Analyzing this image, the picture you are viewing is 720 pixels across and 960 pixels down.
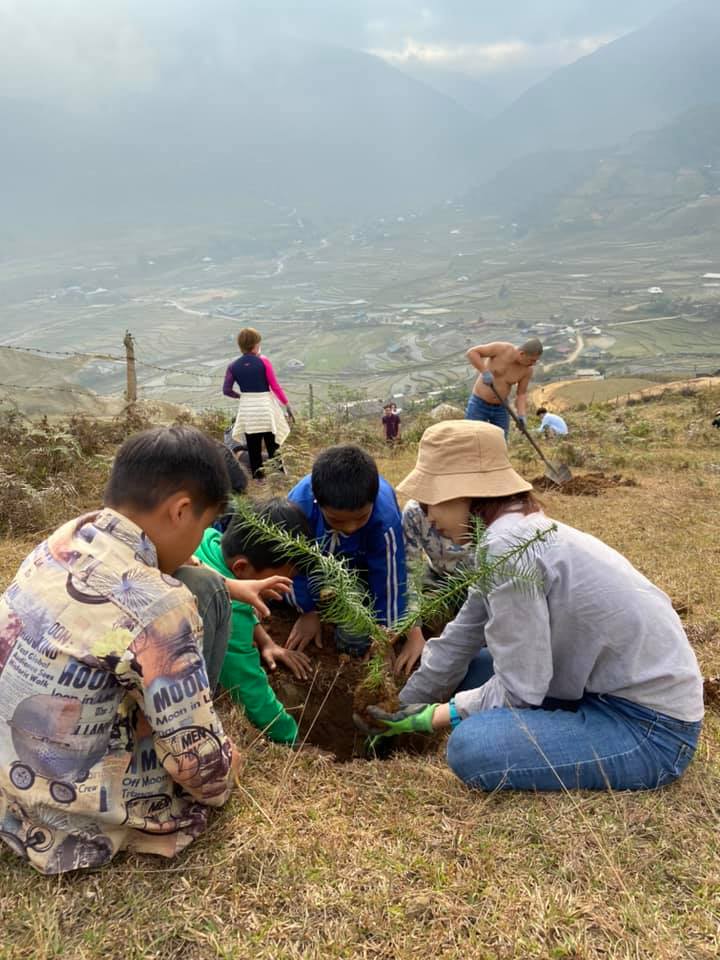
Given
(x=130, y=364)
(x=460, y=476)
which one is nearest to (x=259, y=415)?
(x=130, y=364)

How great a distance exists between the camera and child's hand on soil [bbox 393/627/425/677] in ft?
9.02

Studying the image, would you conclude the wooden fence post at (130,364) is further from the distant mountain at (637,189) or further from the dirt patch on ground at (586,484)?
the distant mountain at (637,189)

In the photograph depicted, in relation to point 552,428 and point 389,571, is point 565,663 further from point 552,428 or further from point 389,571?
point 552,428

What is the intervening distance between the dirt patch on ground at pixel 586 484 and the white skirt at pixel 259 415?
3318 mm

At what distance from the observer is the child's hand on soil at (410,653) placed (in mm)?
2750

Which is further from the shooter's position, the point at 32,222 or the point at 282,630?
the point at 32,222

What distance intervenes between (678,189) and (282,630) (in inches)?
6927

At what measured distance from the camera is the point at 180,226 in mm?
165875

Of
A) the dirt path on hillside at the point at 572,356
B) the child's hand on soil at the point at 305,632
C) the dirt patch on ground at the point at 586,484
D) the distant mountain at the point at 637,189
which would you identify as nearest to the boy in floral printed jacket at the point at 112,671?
the child's hand on soil at the point at 305,632

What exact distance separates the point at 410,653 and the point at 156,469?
5.81 feet

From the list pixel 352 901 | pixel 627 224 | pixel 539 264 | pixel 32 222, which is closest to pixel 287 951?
pixel 352 901

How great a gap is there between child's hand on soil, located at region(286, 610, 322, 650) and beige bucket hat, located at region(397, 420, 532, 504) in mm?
1297

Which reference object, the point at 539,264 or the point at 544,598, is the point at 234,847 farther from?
the point at 539,264

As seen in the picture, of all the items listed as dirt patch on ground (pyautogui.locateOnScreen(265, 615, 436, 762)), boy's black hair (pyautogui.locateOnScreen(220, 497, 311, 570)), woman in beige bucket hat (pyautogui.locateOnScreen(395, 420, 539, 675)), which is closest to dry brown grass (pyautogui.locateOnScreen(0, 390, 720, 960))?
dirt patch on ground (pyautogui.locateOnScreen(265, 615, 436, 762))
